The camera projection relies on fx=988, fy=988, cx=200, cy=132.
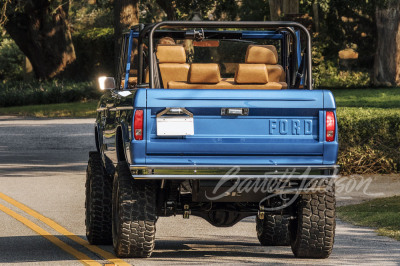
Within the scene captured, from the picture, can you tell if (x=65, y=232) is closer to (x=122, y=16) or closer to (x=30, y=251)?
(x=30, y=251)

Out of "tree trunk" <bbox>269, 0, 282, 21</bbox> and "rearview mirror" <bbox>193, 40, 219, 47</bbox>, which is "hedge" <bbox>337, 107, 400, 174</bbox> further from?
"tree trunk" <bbox>269, 0, 282, 21</bbox>

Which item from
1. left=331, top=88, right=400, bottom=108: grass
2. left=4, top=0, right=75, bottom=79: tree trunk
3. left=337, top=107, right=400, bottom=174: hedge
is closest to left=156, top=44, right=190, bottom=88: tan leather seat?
left=337, top=107, right=400, bottom=174: hedge

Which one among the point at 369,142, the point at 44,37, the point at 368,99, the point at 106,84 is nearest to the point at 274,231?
the point at 106,84

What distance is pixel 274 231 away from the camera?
10695mm

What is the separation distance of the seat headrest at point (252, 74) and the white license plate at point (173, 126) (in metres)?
1.30

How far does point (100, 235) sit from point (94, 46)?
1578 inches

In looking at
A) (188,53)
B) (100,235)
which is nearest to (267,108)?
(100,235)

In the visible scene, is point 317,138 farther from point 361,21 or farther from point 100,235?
point 361,21

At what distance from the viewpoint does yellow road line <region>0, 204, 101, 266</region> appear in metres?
9.49

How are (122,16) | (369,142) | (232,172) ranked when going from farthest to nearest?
(122,16)
(369,142)
(232,172)

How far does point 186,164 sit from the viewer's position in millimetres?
8695

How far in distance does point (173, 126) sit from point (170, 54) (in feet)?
5.34

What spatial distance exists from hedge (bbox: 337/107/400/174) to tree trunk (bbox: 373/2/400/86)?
29.7 metres

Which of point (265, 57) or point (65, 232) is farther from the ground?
point (265, 57)
